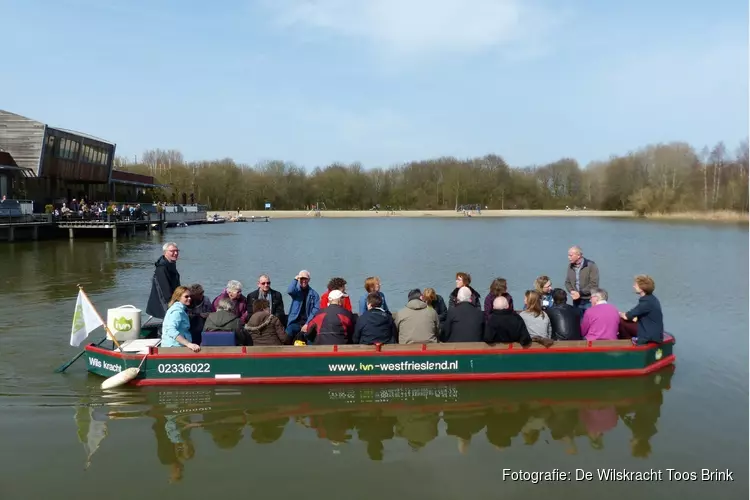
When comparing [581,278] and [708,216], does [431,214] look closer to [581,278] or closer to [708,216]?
[708,216]

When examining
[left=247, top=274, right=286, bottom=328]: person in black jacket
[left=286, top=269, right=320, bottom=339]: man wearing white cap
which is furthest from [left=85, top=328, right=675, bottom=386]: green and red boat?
[left=247, top=274, right=286, bottom=328]: person in black jacket

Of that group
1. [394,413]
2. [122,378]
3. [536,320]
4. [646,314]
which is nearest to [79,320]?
[122,378]

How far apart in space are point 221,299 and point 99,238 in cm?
3521

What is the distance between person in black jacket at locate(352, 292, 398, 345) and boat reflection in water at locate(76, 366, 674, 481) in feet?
2.36

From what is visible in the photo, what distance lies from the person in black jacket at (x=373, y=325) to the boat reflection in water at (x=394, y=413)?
719mm

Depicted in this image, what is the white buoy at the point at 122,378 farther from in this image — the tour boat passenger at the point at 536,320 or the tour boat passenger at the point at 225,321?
the tour boat passenger at the point at 536,320

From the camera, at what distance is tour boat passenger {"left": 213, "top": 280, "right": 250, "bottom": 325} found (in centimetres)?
931

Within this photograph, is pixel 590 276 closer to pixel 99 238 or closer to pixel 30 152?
pixel 99 238

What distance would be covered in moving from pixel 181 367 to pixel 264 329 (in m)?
1.29

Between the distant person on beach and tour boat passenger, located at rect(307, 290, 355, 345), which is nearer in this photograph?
tour boat passenger, located at rect(307, 290, 355, 345)

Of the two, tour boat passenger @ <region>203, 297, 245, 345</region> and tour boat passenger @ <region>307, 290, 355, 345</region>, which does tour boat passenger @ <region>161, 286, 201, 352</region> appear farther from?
tour boat passenger @ <region>307, 290, 355, 345</region>

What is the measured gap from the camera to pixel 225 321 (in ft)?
29.0

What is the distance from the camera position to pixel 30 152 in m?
39.4

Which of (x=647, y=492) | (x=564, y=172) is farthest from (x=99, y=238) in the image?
(x=564, y=172)
